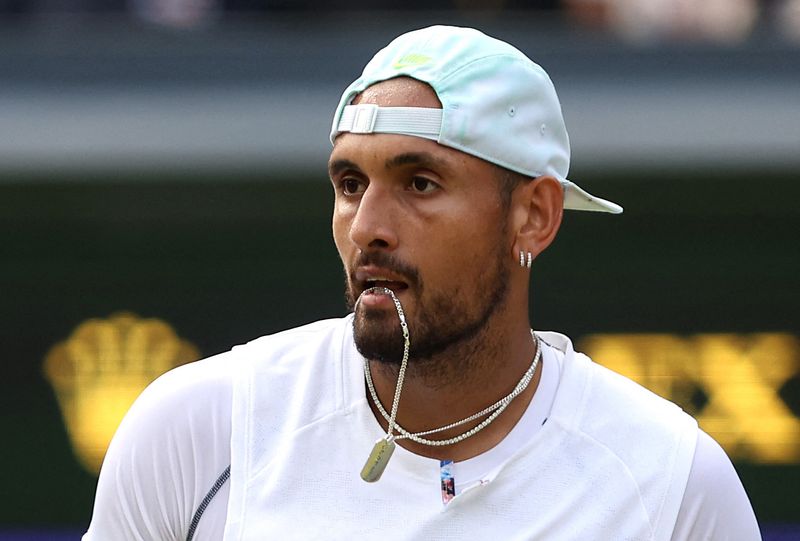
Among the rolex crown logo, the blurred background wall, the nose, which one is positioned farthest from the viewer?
the rolex crown logo

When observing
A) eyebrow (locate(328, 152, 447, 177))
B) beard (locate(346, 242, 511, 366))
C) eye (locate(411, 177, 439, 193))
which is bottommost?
beard (locate(346, 242, 511, 366))

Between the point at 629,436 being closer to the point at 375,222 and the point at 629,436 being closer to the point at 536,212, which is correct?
the point at 536,212

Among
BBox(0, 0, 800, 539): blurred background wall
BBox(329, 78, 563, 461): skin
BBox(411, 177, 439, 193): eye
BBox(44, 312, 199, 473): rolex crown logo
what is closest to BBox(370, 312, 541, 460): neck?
BBox(329, 78, 563, 461): skin

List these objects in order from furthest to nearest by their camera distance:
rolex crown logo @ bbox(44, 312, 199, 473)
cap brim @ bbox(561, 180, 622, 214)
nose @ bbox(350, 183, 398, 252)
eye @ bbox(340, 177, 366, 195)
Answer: rolex crown logo @ bbox(44, 312, 199, 473), cap brim @ bbox(561, 180, 622, 214), eye @ bbox(340, 177, 366, 195), nose @ bbox(350, 183, 398, 252)

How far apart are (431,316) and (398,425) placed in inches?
7.8

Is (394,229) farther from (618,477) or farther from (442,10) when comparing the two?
(442,10)

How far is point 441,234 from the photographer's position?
2322 millimetres

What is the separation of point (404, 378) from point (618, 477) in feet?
1.21

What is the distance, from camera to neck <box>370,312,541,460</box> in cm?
241

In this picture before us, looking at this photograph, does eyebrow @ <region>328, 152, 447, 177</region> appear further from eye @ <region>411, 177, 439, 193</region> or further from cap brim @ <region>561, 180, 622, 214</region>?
cap brim @ <region>561, 180, 622, 214</region>

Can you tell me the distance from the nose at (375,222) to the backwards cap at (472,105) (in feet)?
0.33

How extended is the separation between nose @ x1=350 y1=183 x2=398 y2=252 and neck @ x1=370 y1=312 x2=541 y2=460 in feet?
0.68

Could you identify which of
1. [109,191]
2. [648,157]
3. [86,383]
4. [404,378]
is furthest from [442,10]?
[404,378]

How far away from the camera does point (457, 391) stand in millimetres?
2438
